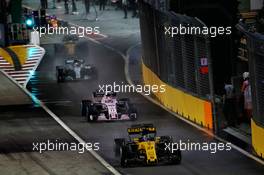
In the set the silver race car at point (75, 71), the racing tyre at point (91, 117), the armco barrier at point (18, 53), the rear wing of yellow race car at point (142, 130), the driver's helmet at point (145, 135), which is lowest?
the armco barrier at point (18, 53)

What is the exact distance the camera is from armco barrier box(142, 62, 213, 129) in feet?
120

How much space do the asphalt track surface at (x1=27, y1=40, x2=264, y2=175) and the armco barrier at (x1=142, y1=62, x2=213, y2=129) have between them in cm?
42

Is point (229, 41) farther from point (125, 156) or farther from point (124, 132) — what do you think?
point (125, 156)

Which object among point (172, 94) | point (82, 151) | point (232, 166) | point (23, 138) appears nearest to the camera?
point (232, 166)

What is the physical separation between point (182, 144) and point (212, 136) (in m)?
1.66

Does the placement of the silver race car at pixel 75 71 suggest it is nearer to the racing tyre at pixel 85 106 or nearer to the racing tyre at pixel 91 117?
the racing tyre at pixel 85 106

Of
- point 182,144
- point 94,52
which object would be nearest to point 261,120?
point 182,144

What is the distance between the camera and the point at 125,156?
30250mm

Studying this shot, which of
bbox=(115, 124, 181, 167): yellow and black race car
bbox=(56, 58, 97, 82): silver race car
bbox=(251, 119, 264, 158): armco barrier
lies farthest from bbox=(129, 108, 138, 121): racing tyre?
bbox=(56, 58, 97, 82): silver race car

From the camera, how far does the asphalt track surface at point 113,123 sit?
98.6 feet

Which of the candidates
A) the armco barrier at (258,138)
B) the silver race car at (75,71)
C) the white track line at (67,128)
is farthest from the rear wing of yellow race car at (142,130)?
the silver race car at (75,71)

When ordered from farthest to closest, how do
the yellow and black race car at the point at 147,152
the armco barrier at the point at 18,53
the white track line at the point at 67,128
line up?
the armco barrier at the point at 18,53 → the white track line at the point at 67,128 → the yellow and black race car at the point at 147,152

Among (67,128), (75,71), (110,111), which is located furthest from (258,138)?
(75,71)

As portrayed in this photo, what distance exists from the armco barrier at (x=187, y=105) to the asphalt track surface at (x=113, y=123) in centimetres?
42
